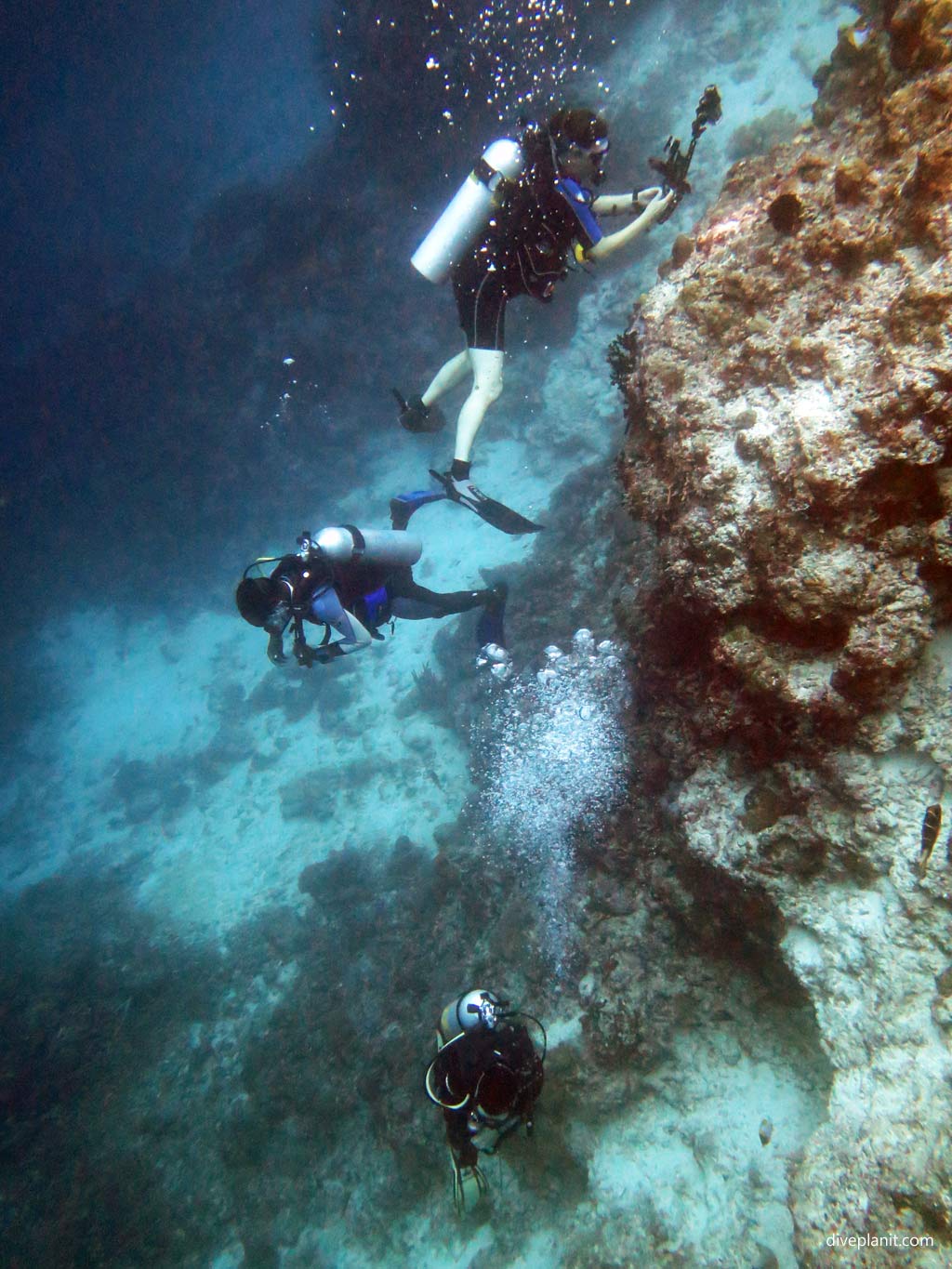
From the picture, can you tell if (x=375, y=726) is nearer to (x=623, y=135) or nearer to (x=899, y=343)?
(x=899, y=343)

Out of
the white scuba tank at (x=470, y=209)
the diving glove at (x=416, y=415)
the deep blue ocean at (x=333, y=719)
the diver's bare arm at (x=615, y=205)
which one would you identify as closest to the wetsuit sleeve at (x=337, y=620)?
the deep blue ocean at (x=333, y=719)

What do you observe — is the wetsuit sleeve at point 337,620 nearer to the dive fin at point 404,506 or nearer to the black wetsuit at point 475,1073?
the dive fin at point 404,506

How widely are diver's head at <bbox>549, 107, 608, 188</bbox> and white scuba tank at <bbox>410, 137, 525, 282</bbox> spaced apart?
0.47 meters

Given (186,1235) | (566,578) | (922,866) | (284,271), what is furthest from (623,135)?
(186,1235)

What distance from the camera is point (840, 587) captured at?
6.41ft

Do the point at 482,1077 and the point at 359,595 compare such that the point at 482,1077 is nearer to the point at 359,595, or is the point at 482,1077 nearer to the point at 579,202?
the point at 359,595

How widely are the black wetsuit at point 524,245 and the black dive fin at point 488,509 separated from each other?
1315 mm

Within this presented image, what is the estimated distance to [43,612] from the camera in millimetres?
20422

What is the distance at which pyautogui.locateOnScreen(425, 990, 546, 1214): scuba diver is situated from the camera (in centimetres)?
344

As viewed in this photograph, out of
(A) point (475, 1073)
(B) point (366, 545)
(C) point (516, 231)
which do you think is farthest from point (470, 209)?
(A) point (475, 1073)

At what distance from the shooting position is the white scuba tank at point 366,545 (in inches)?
184

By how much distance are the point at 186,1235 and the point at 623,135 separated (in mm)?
18255

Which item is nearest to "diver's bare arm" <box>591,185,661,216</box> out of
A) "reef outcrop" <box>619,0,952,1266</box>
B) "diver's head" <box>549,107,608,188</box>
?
"diver's head" <box>549,107,608,188</box>

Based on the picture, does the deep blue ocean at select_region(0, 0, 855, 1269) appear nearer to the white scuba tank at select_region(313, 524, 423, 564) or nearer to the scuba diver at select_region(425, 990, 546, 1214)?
the white scuba tank at select_region(313, 524, 423, 564)
